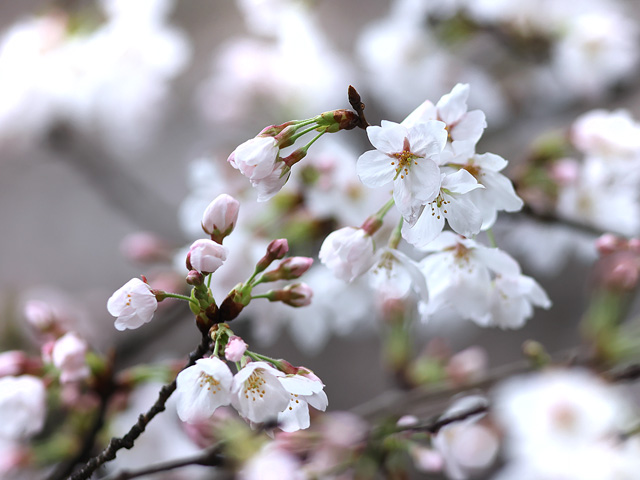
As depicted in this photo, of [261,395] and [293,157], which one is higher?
[293,157]

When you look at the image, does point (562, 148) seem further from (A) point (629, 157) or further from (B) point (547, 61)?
(B) point (547, 61)

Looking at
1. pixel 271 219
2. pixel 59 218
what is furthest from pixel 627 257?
pixel 59 218

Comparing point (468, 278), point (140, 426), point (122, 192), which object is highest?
point (122, 192)

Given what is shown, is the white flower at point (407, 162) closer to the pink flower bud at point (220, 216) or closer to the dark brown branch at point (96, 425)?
the pink flower bud at point (220, 216)

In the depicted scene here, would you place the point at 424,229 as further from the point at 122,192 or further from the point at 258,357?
the point at 122,192

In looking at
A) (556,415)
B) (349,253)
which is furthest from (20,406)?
(556,415)

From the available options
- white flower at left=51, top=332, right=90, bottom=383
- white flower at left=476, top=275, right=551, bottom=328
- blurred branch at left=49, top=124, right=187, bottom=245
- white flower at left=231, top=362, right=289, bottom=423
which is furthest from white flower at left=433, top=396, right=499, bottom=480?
blurred branch at left=49, top=124, right=187, bottom=245
